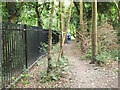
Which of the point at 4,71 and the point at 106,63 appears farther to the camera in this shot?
the point at 106,63

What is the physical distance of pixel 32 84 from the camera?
538 cm

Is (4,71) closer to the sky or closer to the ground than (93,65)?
closer to the sky

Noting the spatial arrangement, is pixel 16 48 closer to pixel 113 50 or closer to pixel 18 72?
pixel 18 72

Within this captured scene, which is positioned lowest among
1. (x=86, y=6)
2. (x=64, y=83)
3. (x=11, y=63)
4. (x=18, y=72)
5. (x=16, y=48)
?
(x=64, y=83)

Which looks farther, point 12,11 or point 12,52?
point 12,11

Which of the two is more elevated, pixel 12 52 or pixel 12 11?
pixel 12 11

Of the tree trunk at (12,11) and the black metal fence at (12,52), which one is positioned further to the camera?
the tree trunk at (12,11)

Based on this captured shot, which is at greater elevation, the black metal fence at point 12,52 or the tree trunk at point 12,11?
the tree trunk at point 12,11

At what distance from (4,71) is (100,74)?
168 inches

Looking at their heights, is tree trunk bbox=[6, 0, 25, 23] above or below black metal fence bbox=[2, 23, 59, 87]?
above

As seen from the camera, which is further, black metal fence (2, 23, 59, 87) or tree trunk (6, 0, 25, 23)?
tree trunk (6, 0, 25, 23)

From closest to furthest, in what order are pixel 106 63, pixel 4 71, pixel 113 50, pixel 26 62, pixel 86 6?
1. pixel 4 71
2. pixel 26 62
3. pixel 106 63
4. pixel 113 50
5. pixel 86 6

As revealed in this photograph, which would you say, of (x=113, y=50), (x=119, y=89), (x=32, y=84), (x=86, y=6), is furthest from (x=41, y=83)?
(x=86, y=6)

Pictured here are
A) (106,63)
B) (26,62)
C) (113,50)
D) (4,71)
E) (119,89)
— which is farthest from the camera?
(113,50)
